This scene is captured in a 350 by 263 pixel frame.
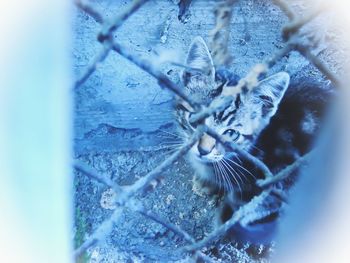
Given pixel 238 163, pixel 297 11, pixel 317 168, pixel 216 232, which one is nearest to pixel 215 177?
pixel 238 163

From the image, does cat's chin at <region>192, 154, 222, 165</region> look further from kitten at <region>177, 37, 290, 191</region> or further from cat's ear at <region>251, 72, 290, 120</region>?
cat's ear at <region>251, 72, 290, 120</region>

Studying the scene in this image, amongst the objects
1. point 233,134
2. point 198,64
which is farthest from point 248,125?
point 198,64

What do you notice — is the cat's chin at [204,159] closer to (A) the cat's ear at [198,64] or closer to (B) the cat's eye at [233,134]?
(B) the cat's eye at [233,134]

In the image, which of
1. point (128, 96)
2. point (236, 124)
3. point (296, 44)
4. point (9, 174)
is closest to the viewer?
point (9, 174)

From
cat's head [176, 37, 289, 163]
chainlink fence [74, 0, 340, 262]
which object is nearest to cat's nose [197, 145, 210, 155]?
cat's head [176, 37, 289, 163]

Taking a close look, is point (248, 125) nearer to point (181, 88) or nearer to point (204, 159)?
point (204, 159)

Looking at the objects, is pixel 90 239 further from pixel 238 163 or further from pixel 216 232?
pixel 238 163

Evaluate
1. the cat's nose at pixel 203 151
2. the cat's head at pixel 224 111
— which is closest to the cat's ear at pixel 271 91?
the cat's head at pixel 224 111


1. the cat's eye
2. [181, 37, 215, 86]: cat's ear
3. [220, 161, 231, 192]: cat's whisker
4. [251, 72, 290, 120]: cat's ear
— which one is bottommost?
[220, 161, 231, 192]: cat's whisker
